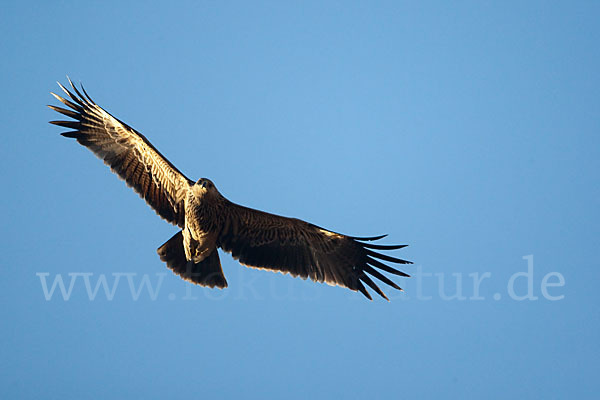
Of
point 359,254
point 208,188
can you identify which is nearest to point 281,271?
point 359,254

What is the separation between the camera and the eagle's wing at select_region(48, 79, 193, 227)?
346 inches

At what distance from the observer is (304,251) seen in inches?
369

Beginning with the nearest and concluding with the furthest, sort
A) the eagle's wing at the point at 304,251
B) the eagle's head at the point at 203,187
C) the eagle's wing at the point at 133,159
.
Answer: the eagle's head at the point at 203,187 → the eagle's wing at the point at 133,159 → the eagle's wing at the point at 304,251

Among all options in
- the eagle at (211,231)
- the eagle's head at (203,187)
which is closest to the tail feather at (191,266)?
the eagle at (211,231)

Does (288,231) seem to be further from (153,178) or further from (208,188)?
(153,178)

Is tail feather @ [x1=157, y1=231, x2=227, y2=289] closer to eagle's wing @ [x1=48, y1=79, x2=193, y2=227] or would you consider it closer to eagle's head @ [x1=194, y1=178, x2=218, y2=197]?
eagle's wing @ [x1=48, y1=79, x2=193, y2=227]

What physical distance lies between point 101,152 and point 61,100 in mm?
1124

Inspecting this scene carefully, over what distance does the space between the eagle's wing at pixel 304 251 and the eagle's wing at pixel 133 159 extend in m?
0.87

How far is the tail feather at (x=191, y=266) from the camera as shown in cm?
924

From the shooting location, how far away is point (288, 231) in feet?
30.3

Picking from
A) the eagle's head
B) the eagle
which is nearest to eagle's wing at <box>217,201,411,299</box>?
the eagle

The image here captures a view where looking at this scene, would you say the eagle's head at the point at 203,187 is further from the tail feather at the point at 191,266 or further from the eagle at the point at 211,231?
the tail feather at the point at 191,266

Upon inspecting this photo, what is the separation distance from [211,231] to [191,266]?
841 millimetres

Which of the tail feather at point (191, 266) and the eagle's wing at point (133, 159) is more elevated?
the eagle's wing at point (133, 159)
